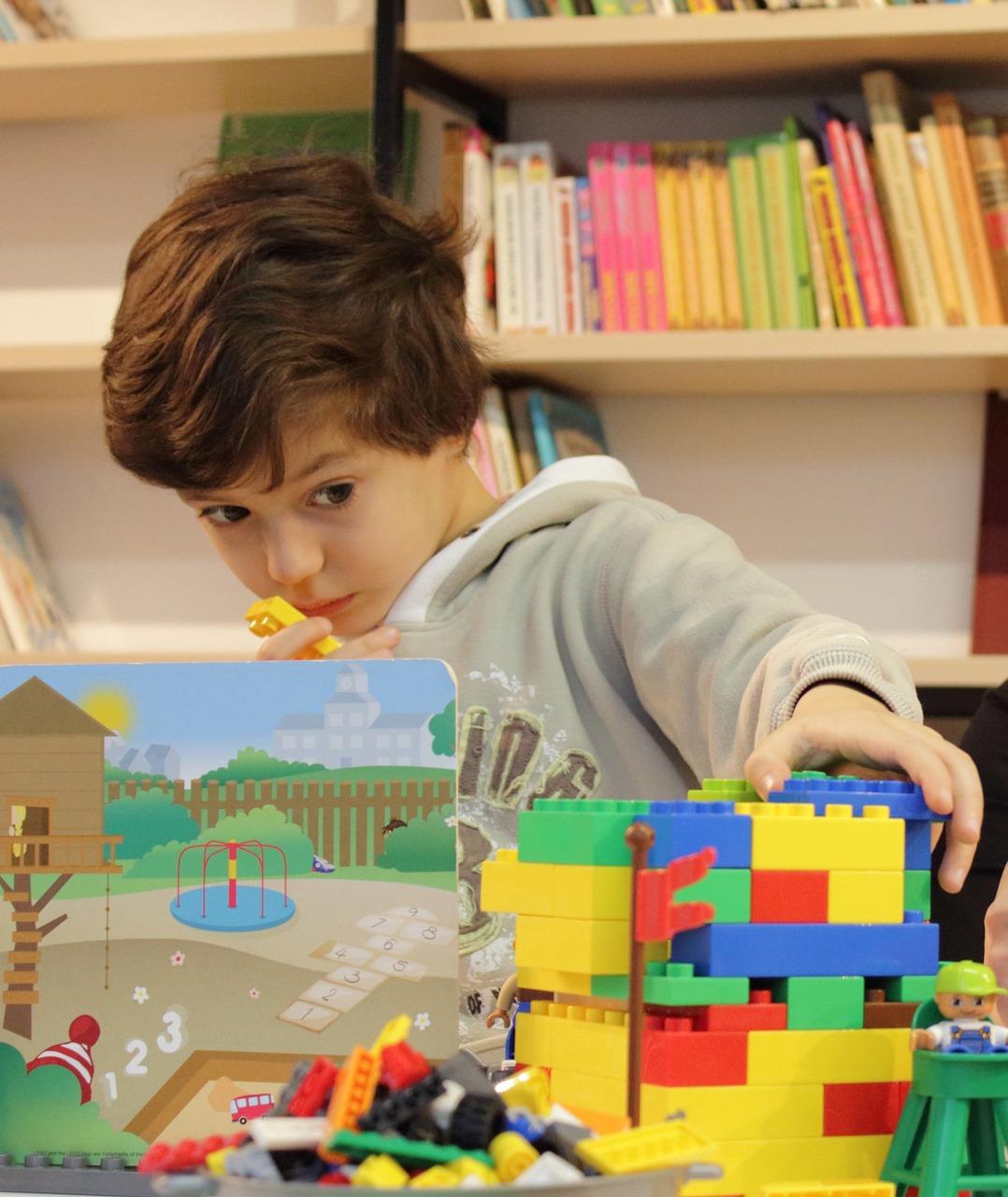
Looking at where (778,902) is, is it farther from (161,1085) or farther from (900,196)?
(900,196)

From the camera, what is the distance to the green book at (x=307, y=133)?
2.00 metres

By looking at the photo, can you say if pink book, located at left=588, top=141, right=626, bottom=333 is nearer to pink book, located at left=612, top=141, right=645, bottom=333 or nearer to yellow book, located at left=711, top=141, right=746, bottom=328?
pink book, located at left=612, top=141, right=645, bottom=333

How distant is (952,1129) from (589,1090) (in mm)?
113

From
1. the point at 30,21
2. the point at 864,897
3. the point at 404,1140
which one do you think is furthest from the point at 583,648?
the point at 30,21

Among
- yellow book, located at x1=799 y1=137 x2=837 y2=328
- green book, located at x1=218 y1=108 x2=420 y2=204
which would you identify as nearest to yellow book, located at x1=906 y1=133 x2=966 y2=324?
yellow book, located at x1=799 y1=137 x2=837 y2=328

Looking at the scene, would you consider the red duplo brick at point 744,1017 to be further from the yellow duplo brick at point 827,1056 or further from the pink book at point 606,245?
the pink book at point 606,245

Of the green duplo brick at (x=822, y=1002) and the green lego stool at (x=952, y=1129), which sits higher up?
the green duplo brick at (x=822, y=1002)

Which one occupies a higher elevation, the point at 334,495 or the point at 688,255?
the point at 688,255

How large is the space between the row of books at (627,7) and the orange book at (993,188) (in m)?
0.16

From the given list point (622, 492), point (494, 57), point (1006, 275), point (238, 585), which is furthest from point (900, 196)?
point (238, 585)

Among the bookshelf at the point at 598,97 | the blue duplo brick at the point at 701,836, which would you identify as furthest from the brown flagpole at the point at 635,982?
the bookshelf at the point at 598,97

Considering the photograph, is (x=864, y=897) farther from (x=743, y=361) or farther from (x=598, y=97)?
(x=598, y=97)

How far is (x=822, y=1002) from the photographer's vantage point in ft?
1.55

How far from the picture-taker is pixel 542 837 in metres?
0.50
